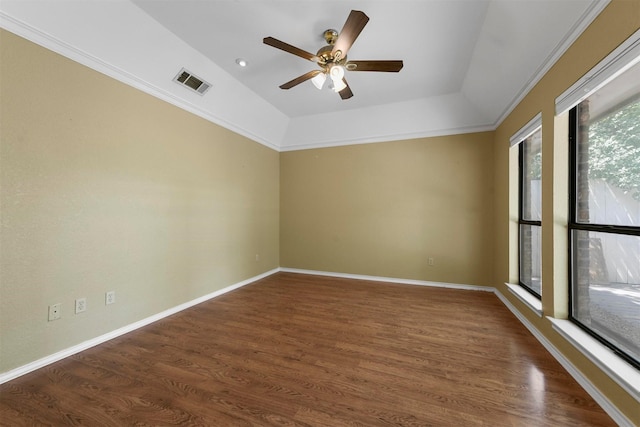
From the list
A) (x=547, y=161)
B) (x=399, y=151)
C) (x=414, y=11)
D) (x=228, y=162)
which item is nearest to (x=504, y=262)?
(x=547, y=161)

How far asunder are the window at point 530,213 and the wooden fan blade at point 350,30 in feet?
6.92

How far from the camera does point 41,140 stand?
171 centimetres

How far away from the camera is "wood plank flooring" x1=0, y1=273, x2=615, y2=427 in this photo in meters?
1.30

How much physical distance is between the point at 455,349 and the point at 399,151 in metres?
2.92

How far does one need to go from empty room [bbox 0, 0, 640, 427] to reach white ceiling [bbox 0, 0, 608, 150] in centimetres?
2

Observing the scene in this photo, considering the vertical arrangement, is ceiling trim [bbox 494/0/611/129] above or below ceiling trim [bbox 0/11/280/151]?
below

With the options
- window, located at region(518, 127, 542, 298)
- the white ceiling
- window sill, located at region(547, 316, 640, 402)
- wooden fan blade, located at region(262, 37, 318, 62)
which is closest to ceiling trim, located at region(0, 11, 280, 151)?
the white ceiling

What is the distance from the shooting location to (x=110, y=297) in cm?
212

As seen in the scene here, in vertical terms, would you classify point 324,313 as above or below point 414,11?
below

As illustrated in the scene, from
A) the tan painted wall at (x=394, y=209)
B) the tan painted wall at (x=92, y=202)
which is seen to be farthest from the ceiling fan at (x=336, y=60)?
the tan painted wall at (x=394, y=209)

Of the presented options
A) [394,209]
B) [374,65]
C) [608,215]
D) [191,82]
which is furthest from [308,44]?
[608,215]

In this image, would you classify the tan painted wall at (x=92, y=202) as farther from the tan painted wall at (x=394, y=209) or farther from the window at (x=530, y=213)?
the window at (x=530, y=213)

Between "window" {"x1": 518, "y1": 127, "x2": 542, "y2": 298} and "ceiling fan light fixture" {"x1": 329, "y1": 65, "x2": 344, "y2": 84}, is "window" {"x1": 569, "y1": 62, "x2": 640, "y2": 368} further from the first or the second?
"ceiling fan light fixture" {"x1": 329, "y1": 65, "x2": 344, "y2": 84}

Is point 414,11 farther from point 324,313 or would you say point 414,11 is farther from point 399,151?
point 324,313
